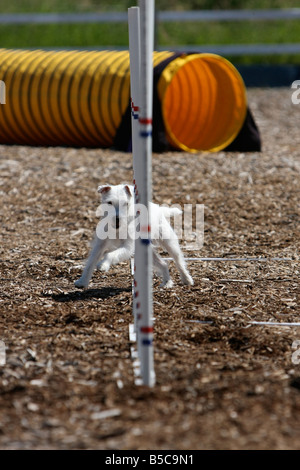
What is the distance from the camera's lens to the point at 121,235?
220 inches

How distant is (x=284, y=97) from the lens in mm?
16406

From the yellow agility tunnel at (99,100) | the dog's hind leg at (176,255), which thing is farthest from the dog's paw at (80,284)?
the yellow agility tunnel at (99,100)

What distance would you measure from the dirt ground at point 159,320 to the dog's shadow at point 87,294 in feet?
0.05

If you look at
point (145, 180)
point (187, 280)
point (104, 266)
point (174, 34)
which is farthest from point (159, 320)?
point (174, 34)

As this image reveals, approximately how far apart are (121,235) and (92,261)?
1.10ft

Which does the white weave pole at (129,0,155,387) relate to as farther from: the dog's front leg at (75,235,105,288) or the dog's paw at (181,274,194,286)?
the dog's paw at (181,274,194,286)

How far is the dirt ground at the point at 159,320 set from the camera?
3.44 metres

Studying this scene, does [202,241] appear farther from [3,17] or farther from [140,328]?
[3,17]

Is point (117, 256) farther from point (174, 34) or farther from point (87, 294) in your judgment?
point (174, 34)

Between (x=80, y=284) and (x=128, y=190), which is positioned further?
(x=80, y=284)

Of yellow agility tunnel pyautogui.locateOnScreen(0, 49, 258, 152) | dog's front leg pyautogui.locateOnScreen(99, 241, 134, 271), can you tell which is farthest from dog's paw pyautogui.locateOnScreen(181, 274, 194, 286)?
yellow agility tunnel pyautogui.locateOnScreen(0, 49, 258, 152)

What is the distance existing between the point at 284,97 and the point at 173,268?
1094 centimetres

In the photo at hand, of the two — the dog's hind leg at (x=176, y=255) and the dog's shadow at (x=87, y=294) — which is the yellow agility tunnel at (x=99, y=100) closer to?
the dog's hind leg at (x=176, y=255)

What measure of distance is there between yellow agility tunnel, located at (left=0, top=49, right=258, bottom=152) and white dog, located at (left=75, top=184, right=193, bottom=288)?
4.65m
